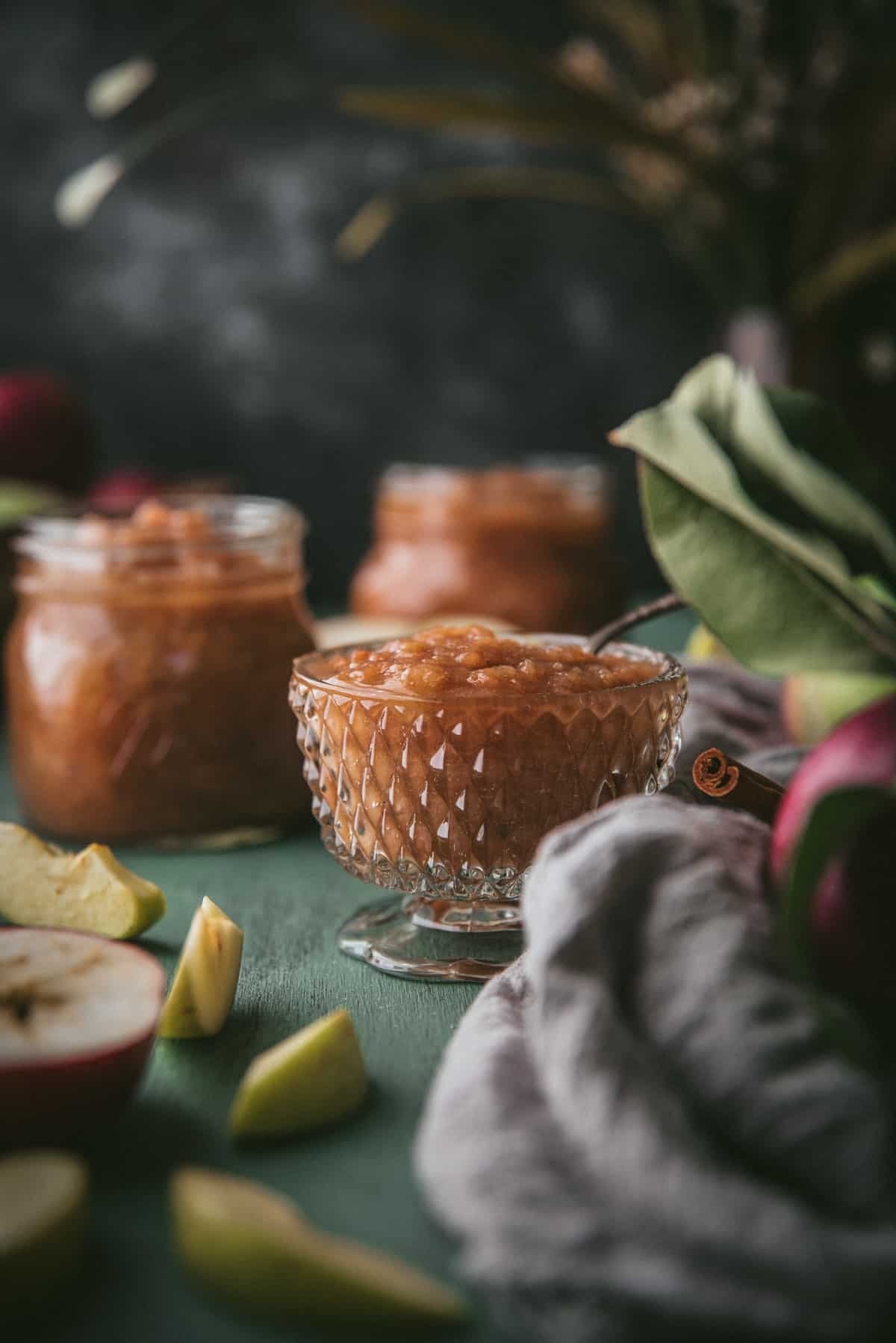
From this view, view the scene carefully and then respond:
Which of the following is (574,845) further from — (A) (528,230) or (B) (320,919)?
(A) (528,230)

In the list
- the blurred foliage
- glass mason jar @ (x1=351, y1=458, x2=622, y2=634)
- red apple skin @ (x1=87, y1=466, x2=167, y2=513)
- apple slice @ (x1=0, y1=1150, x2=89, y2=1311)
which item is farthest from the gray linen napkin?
the blurred foliage

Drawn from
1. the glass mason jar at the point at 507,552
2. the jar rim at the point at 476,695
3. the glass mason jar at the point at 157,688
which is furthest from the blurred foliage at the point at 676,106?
the jar rim at the point at 476,695

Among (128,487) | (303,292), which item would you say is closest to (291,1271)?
(128,487)

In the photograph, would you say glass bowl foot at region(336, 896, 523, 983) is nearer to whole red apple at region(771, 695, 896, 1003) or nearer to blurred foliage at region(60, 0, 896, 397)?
whole red apple at region(771, 695, 896, 1003)

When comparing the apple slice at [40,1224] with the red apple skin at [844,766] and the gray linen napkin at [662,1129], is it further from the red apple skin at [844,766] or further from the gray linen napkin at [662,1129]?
the red apple skin at [844,766]

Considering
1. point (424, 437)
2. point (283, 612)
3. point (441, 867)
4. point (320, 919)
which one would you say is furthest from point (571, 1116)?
point (424, 437)
